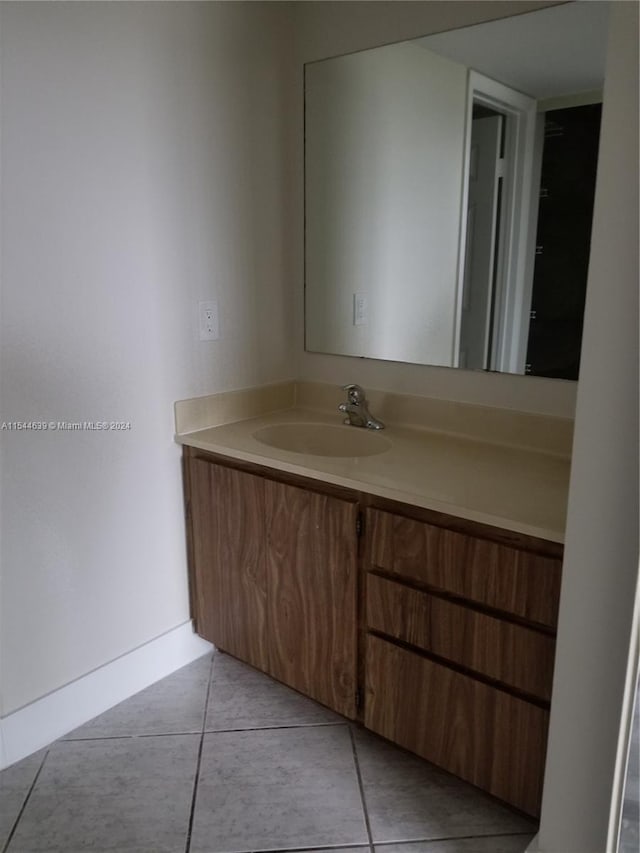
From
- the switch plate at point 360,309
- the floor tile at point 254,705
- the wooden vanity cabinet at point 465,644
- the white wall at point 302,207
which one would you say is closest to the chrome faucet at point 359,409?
the white wall at point 302,207

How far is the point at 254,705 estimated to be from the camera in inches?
78.1

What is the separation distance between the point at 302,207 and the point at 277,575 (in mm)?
1253

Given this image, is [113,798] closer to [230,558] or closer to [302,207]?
[230,558]

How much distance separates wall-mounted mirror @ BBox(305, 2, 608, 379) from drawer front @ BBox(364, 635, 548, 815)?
2.78 ft

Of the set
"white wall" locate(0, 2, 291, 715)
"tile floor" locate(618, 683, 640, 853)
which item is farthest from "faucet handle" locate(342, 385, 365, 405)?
"tile floor" locate(618, 683, 640, 853)

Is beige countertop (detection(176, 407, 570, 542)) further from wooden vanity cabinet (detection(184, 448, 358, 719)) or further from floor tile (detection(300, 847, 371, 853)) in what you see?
floor tile (detection(300, 847, 371, 853))

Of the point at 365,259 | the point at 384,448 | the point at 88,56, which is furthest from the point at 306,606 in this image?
the point at 88,56

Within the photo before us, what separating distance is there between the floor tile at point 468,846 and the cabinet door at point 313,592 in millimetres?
352

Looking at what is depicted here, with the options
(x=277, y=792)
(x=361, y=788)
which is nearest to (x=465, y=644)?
(x=361, y=788)

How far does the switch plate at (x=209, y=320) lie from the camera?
202 cm

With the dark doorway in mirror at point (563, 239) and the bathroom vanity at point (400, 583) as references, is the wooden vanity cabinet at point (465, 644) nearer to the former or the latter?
the bathroom vanity at point (400, 583)

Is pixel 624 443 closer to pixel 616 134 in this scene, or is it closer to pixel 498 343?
pixel 616 134

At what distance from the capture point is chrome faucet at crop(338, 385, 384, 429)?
6.73 feet

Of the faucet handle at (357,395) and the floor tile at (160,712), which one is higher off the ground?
the faucet handle at (357,395)
